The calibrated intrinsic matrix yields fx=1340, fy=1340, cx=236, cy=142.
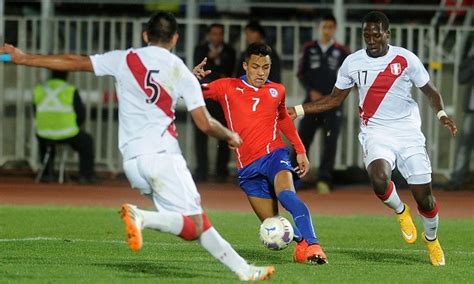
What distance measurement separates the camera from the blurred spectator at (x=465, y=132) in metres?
21.0

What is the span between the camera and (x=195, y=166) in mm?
21969

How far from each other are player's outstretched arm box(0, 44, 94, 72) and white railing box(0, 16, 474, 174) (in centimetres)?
1180

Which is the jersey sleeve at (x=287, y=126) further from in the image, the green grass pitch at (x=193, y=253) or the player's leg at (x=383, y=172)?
the green grass pitch at (x=193, y=253)

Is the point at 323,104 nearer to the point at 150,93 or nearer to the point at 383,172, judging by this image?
the point at 383,172

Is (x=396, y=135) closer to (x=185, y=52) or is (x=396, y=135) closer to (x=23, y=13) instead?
(x=185, y=52)

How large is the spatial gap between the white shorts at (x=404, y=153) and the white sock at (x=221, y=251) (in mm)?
2833

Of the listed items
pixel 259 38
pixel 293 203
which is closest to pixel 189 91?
pixel 293 203

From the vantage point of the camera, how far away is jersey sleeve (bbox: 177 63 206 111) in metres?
9.72

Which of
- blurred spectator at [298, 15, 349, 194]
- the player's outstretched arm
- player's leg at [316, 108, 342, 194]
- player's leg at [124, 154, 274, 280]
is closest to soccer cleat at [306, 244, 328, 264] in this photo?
player's leg at [124, 154, 274, 280]

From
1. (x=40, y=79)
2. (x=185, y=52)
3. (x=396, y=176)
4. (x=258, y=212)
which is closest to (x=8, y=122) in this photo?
(x=40, y=79)

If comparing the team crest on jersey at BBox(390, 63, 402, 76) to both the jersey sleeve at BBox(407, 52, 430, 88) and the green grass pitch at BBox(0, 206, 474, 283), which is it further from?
the green grass pitch at BBox(0, 206, 474, 283)

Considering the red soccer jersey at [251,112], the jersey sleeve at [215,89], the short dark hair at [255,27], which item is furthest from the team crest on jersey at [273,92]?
the short dark hair at [255,27]

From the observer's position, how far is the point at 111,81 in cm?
2212

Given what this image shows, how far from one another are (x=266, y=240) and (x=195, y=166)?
418 inches
